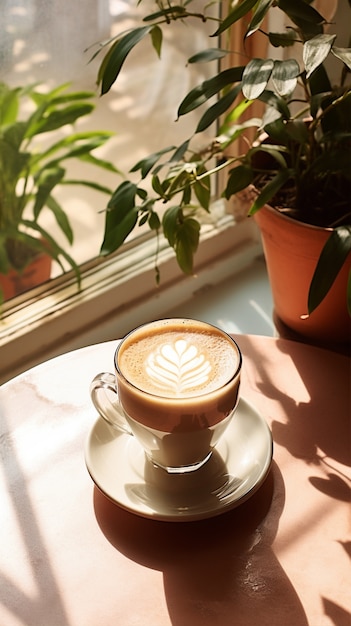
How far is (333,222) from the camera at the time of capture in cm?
96

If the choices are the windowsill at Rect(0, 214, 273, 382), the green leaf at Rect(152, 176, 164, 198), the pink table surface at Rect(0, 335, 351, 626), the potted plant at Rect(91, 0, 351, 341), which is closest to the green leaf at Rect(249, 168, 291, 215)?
the potted plant at Rect(91, 0, 351, 341)

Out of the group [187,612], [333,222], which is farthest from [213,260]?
[187,612]

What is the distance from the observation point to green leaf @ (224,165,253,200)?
92cm

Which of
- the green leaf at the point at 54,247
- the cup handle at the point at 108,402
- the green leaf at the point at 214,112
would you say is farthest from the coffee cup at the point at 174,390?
the green leaf at the point at 54,247

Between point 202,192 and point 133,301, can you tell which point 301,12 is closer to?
point 202,192

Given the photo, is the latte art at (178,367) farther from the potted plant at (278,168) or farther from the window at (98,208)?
the window at (98,208)

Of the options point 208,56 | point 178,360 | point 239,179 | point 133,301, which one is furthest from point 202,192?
point 133,301

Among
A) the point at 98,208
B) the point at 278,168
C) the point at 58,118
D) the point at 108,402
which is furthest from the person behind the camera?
the point at 98,208

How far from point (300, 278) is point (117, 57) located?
344mm

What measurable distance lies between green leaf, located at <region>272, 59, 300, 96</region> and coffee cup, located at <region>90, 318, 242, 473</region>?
25 centimetres

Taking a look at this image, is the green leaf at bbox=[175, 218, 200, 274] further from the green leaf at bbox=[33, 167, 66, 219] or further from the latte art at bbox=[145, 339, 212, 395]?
the green leaf at bbox=[33, 167, 66, 219]

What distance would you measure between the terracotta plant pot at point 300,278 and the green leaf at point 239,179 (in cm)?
5

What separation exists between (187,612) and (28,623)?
131 mm

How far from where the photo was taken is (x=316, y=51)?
707 millimetres
